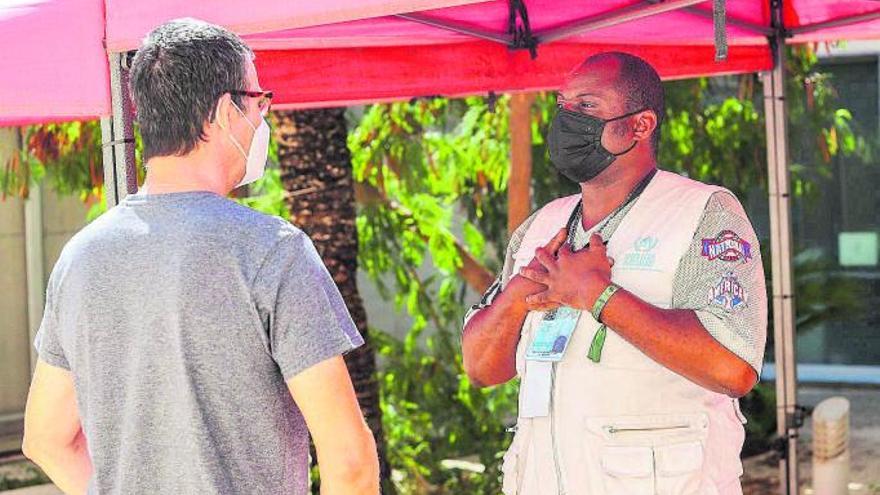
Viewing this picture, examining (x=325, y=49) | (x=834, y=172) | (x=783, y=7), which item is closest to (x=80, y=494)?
(x=325, y=49)

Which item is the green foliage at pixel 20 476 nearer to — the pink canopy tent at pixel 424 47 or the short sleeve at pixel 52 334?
the pink canopy tent at pixel 424 47

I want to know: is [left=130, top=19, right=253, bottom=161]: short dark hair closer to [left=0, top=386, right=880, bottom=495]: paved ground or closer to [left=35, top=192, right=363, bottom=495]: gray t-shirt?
[left=35, top=192, right=363, bottom=495]: gray t-shirt

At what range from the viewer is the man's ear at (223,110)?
7.97 ft

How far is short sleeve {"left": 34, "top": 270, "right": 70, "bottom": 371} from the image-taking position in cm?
A: 255

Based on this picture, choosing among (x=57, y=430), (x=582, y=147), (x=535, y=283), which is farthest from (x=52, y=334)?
(x=582, y=147)

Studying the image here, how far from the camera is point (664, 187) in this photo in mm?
3254

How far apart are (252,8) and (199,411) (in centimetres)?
126

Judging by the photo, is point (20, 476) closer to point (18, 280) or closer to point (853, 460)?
point (18, 280)

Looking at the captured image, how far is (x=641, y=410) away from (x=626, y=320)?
255mm

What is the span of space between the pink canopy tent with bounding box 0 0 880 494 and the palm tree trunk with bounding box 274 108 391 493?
171 cm

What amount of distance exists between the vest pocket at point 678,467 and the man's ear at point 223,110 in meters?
1.24

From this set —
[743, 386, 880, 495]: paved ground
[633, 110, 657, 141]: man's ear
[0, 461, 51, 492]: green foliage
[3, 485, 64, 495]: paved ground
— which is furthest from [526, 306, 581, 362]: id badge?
[0, 461, 51, 492]: green foliage

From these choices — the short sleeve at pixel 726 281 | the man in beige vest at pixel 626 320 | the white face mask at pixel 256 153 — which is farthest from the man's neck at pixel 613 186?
the white face mask at pixel 256 153

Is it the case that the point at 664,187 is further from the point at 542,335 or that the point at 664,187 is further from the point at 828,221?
the point at 828,221
